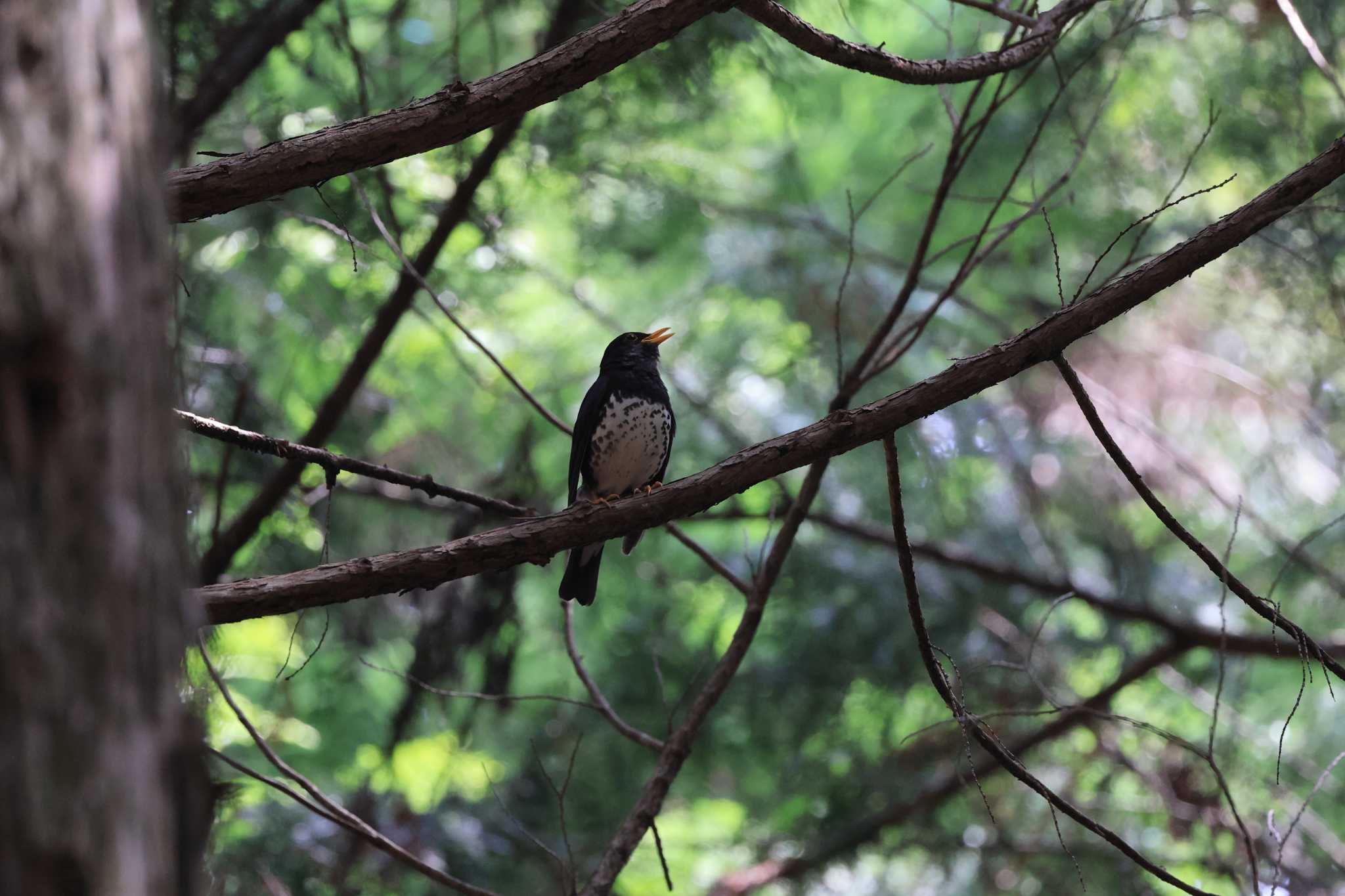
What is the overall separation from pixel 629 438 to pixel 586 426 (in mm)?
221

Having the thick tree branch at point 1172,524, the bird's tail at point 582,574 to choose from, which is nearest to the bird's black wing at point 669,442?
the bird's tail at point 582,574

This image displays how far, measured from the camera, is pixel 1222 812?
6465mm

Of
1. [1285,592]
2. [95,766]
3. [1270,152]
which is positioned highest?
[1270,152]

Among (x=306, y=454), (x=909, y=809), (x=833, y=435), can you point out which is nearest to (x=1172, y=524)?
(x=833, y=435)

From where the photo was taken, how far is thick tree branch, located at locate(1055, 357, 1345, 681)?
2613 millimetres

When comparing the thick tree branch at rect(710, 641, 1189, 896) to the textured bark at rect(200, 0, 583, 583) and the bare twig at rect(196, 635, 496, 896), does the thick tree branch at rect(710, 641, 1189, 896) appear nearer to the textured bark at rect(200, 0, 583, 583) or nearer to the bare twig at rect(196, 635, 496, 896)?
the bare twig at rect(196, 635, 496, 896)

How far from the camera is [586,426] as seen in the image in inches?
199

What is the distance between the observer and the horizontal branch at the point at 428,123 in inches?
95.2

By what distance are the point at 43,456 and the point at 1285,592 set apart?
7.40 m

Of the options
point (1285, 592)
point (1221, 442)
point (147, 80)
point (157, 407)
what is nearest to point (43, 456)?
point (157, 407)

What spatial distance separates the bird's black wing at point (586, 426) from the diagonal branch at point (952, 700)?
2323 mm

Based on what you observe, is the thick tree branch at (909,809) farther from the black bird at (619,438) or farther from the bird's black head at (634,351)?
the bird's black head at (634,351)

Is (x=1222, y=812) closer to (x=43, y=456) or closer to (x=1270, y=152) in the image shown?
(x=1270, y=152)

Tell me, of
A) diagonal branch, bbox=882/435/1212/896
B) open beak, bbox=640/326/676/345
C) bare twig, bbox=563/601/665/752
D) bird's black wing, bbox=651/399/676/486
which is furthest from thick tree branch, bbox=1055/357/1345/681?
open beak, bbox=640/326/676/345
